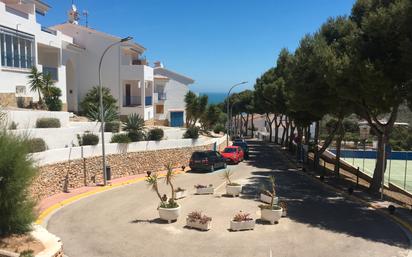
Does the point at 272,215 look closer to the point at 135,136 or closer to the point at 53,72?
the point at 135,136

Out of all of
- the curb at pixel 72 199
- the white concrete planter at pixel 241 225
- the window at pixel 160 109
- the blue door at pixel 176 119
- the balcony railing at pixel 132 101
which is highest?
the balcony railing at pixel 132 101

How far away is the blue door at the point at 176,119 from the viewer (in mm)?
52438

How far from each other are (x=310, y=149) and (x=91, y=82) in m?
24.3

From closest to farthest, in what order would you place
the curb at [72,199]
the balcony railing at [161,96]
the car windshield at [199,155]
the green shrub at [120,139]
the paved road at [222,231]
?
the paved road at [222,231] → the curb at [72,199] → the green shrub at [120,139] → the car windshield at [199,155] → the balcony railing at [161,96]

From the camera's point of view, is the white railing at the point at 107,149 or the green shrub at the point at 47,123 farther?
the green shrub at the point at 47,123

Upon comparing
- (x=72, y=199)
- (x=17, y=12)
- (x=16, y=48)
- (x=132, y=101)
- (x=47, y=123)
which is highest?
(x=17, y=12)

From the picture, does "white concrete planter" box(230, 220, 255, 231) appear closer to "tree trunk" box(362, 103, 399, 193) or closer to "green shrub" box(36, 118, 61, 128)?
"tree trunk" box(362, 103, 399, 193)

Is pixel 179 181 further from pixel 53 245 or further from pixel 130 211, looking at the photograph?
pixel 53 245

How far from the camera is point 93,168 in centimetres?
2245

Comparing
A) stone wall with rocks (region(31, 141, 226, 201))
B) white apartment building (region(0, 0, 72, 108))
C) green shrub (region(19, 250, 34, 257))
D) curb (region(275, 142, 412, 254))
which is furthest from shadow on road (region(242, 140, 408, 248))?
white apartment building (region(0, 0, 72, 108))

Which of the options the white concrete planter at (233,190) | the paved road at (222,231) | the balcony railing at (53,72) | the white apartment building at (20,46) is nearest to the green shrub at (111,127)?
the white apartment building at (20,46)

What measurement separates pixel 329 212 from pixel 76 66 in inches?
1243

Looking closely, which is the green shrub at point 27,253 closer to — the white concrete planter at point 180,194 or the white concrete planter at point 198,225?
the white concrete planter at point 198,225

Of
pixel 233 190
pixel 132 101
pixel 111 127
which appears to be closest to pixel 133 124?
pixel 111 127
